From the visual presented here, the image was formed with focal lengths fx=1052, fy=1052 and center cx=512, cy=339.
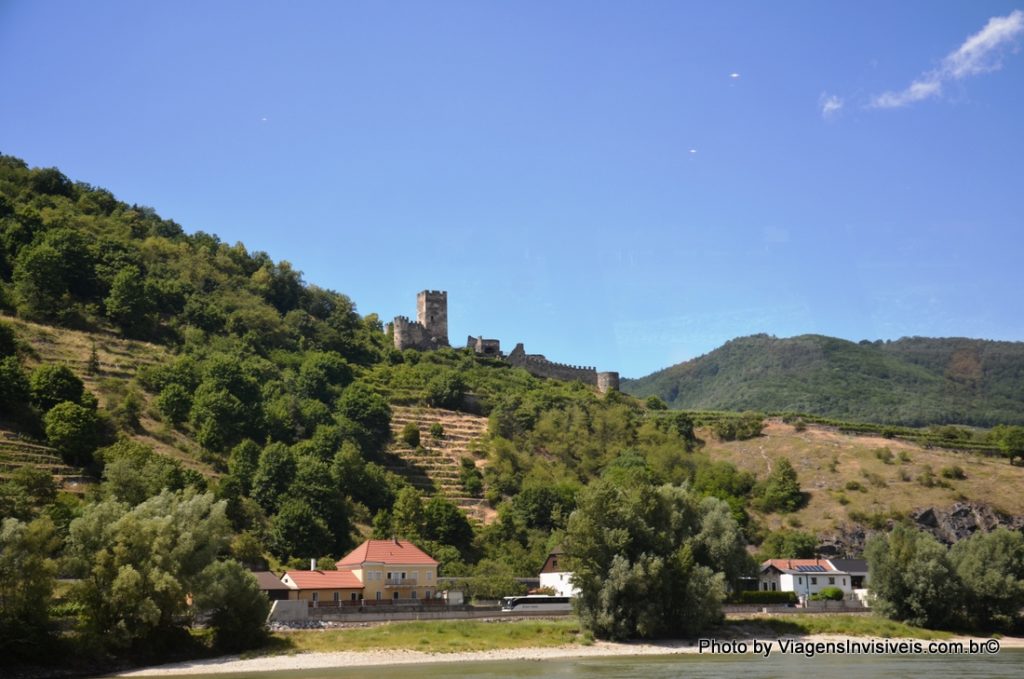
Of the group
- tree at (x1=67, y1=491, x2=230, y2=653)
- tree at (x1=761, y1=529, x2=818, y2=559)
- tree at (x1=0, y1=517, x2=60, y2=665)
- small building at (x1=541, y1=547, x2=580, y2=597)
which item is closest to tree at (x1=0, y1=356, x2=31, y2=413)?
tree at (x1=67, y1=491, x2=230, y2=653)

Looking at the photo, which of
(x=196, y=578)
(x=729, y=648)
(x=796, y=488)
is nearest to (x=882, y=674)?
(x=729, y=648)

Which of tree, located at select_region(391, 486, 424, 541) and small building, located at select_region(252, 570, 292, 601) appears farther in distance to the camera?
tree, located at select_region(391, 486, 424, 541)

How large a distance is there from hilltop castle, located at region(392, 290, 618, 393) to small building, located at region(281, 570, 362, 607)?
303 ft

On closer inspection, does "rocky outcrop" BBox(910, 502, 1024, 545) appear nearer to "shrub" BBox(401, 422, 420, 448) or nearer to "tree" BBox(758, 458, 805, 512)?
"tree" BBox(758, 458, 805, 512)

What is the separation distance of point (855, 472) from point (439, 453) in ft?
144

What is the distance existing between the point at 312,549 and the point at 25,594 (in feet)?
104

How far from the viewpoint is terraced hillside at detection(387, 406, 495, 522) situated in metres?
95.9

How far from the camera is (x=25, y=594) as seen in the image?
43.2 metres

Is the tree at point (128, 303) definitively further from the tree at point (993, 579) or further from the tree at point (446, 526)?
the tree at point (993, 579)

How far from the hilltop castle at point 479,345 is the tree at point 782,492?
50.5 metres

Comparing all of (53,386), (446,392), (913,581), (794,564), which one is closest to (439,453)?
(446,392)

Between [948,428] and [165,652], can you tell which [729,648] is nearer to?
[165,652]

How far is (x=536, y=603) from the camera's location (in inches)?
2569

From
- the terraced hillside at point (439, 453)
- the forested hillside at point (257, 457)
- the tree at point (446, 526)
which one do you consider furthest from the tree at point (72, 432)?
the terraced hillside at point (439, 453)
